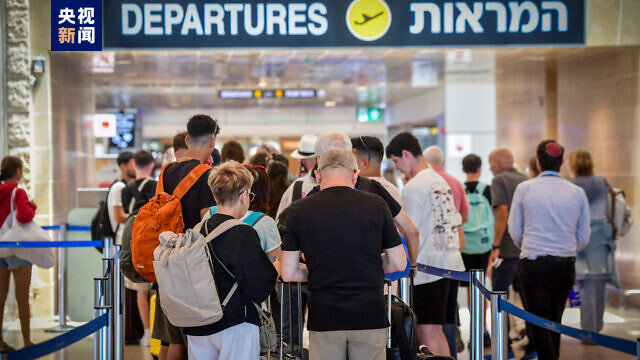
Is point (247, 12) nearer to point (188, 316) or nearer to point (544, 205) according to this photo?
point (544, 205)

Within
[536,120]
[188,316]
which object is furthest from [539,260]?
[536,120]

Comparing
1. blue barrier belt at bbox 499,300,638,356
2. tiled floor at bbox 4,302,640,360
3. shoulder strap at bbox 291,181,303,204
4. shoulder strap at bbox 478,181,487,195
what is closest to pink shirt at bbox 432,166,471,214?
shoulder strap at bbox 478,181,487,195

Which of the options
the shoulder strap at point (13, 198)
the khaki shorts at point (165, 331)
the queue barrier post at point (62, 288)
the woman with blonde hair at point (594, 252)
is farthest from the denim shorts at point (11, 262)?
the woman with blonde hair at point (594, 252)

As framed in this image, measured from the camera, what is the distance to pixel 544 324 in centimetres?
334

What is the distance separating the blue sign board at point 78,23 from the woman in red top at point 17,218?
1397 mm

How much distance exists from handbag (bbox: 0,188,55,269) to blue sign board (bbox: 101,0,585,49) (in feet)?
6.52

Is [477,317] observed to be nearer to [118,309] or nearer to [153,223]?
[153,223]

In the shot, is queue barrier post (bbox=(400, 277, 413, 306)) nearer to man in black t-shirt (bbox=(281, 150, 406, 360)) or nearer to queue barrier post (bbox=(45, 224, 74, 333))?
man in black t-shirt (bbox=(281, 150, 406, 360))

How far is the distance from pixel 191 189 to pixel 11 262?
10.3 ft

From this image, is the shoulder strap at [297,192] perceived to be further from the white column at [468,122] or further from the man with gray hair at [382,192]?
the white column at [468,122]

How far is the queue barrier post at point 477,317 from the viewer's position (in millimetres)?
4035

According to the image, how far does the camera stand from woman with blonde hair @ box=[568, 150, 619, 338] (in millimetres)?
7184

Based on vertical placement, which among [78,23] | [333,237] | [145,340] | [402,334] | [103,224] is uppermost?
[78,23]

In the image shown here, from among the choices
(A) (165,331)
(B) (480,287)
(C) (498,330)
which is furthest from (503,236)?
(A) (165,331)
